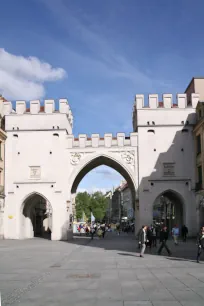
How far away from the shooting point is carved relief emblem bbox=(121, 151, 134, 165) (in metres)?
38.3

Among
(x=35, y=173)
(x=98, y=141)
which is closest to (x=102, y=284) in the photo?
(x=35, y=173)

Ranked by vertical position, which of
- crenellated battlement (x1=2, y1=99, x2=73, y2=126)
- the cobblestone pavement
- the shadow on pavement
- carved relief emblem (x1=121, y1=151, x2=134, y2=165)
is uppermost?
crenellated battlement (x1=2, y1=99, x2=73, y2=126)

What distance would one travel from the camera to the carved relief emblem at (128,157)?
38344mm

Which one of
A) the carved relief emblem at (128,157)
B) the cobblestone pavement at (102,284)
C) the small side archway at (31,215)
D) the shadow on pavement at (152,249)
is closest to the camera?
the cobblestone pavement at (102,284)

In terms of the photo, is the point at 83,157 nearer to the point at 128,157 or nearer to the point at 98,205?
the point at 128,157

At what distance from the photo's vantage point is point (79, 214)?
86625 millimetres

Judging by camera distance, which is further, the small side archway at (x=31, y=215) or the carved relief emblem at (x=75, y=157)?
the small side archway at (x=31, y=215)

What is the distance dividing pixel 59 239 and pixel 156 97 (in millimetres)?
15898

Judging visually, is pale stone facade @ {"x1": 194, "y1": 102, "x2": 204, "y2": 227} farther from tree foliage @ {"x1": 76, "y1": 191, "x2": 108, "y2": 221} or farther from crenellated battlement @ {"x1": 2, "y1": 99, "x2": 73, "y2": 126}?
tree foliage @ {"x1": 76, "y1": 191, "x2": 108, "y2": 221}

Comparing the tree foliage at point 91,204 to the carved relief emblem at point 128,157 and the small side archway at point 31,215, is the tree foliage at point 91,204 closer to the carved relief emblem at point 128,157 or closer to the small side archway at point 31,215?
the small side archway at point 31,215

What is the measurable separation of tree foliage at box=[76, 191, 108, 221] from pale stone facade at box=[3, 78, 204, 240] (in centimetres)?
4896

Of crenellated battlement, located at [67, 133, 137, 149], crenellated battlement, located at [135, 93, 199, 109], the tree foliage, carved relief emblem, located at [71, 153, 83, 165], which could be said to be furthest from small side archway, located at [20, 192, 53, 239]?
the tree foliage

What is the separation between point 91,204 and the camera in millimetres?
105562

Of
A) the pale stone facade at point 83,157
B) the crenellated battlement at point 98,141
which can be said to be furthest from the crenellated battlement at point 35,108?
the crenellated battlement at point 98,141
